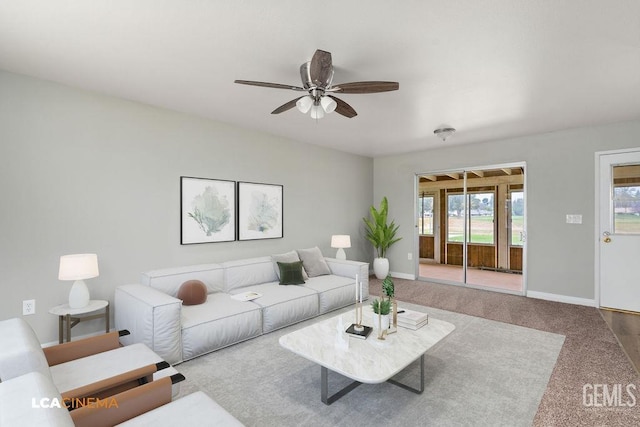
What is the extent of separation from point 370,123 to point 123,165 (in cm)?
300

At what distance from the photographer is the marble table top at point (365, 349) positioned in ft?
6.27

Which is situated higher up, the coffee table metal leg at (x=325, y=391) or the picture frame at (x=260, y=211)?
the picture frame at (x=260, y=211)

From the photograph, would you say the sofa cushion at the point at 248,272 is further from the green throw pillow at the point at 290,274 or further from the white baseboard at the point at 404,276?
the white baseboard at the point at 404,276

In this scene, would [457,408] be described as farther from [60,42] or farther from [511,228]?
[511,228]

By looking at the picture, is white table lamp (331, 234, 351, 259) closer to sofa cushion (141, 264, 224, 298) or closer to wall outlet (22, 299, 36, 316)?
sofa cushion (141, 264, 224, 298)

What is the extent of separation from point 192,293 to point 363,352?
1.94m

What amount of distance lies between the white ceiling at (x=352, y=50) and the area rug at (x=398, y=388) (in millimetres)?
2527

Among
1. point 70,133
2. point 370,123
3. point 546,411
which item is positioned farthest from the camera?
point 370,123

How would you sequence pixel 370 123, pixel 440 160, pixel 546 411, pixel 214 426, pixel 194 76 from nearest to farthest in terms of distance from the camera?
pixel 214 426 → pixel 546 411 → pixel 194 76 → pixel 370 123 → pixel 440 160

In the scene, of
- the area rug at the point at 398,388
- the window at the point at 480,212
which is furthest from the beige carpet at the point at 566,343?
the window at the point at 480,212

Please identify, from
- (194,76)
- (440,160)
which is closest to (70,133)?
(194,76)

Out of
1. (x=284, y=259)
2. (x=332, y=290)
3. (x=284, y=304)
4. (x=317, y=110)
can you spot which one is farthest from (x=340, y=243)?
(x=317, y=110)

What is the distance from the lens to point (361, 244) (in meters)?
6.61

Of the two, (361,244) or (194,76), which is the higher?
(194,76)
